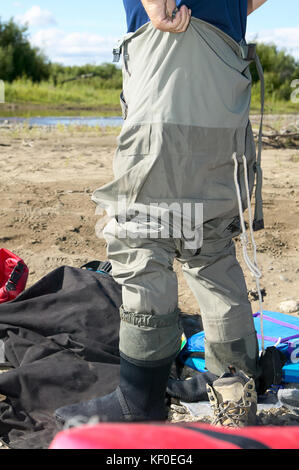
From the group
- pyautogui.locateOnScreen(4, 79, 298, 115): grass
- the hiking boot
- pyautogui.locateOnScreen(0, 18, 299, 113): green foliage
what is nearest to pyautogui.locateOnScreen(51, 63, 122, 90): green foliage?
pyautogui.locateOnScreen(0, 18, 299, 113): green foliage

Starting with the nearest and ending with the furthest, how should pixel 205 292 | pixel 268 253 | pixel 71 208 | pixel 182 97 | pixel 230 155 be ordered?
pixel 182 97, pixel 230 155, pixel 205 292, pixel 268 253, pixel 71 208

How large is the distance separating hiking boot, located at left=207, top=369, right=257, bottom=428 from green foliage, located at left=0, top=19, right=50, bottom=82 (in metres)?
32.1

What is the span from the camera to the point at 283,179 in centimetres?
575

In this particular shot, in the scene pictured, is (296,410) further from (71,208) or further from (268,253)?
(71,208)

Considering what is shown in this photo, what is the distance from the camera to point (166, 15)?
1.90 meters

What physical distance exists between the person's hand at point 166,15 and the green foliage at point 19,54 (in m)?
31.8

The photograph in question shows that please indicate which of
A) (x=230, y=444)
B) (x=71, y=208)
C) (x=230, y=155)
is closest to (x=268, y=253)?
(x=71, y=208)

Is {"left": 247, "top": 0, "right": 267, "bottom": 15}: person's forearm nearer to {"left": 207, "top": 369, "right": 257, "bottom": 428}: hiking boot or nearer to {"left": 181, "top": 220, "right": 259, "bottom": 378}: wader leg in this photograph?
{"left": 181, "top": 220, "right": 259, "bottom": 378}: wader leg

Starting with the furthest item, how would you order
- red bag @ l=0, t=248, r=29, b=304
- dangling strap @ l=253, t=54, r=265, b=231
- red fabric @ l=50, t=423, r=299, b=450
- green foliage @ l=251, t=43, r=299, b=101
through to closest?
1. green foliage @ l=251, t=43, r=299, b=101
2. red bag @ l=0, t=248, r=29, b=304
3. dangling strap @ l=253, t=54, r=265, b=231
4. red fabric @ l=50, t=423, r=299, b=450

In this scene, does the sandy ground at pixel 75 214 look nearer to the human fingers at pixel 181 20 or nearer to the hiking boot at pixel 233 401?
the hiking boot at pixel 233 401

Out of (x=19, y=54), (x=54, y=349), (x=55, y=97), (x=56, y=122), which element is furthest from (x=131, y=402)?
(x=19, y=54)

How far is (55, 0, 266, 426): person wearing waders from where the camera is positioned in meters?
1.95

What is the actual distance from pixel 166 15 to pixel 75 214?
8.77 ft
